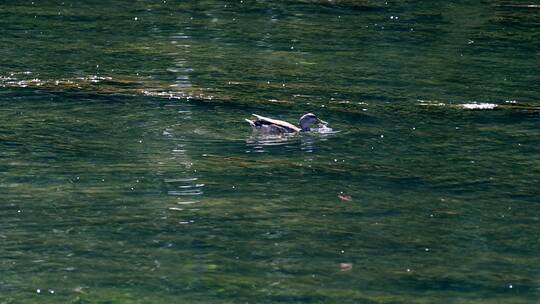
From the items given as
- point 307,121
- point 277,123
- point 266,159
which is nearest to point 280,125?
point 277,123

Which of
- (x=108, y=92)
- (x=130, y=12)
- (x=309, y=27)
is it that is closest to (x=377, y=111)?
(x=108, y=92)

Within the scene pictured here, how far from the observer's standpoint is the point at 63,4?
847 inches

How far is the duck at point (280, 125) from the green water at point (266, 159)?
0.14m

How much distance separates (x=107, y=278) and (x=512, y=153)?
5.21 meters

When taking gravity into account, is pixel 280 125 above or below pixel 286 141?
above

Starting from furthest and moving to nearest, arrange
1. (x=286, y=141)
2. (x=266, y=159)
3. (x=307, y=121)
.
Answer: (x=307, y=121)
(x=286, y=141)
(x=266, y=159)

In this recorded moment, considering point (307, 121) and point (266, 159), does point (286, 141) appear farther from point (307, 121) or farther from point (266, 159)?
point (266, 159)

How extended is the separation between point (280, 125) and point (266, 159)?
116cm

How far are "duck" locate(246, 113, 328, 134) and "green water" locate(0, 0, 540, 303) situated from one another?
0.46ft

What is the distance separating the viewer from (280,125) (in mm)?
13352

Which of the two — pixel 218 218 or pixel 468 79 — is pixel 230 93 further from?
pixel 218 218

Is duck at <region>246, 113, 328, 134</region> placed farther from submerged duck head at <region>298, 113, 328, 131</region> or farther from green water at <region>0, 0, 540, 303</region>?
green water at <region>0, 0, 540, 303</region>

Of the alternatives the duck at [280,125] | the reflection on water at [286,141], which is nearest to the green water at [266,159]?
the reflection on water at [286,141]

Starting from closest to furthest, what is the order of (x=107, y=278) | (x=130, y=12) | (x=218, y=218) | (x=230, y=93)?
(x=107, y=278) < (x=218, y=218) < (x=230, y=93) < (x=130, y=12)
